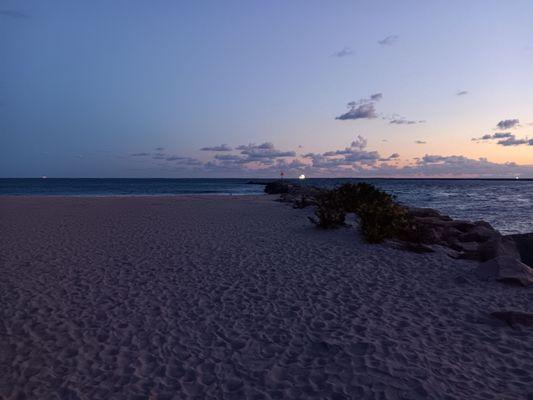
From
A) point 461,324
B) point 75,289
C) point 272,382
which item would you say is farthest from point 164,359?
point 461,324

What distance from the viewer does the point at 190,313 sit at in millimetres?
7621

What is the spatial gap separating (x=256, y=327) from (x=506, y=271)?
6248mm

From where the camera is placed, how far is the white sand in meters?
5.21

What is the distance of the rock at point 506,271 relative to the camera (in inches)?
367

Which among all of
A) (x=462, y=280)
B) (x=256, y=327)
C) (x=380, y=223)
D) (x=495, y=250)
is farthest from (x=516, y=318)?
(x=380, y=223)

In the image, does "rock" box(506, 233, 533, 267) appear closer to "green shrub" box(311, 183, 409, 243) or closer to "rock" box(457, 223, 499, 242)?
"rock" box(457, 223, 499, 242)

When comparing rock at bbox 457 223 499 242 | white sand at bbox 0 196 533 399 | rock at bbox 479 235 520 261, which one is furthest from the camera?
rock at bbox 457 223 499 242

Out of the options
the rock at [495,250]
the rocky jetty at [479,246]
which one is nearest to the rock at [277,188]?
the rocky jetty at [479,246]

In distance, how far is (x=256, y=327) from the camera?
6.98m

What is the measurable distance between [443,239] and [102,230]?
13.3 m

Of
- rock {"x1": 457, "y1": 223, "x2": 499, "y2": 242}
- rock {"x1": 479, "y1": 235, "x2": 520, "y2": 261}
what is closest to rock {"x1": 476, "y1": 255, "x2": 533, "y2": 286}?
rock {"x1": 479, "y1": 235, "x2": 520, "y2": 261}

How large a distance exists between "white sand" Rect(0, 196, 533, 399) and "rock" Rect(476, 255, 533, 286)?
1.08 feet

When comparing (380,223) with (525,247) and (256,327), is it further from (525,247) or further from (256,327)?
(256,327)

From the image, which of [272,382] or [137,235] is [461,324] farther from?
[137,235]
